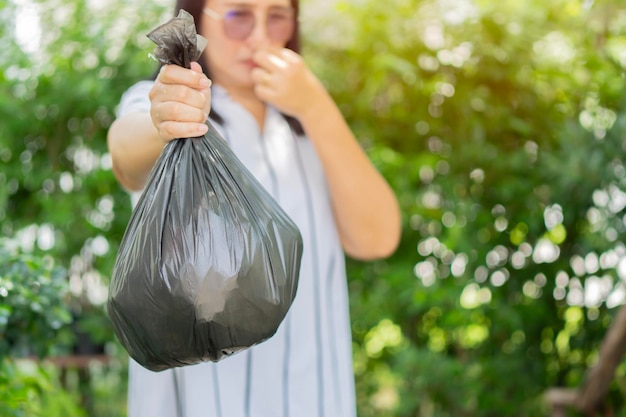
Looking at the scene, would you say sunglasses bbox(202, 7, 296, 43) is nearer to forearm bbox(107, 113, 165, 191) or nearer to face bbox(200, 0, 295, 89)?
face bbox(200, 0, 295, 89)

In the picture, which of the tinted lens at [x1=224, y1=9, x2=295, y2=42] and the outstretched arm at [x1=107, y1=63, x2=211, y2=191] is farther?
the tinted lens at [x1=224, y1=9, x2=295, y2=42]

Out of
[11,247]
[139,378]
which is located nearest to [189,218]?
[139,378]

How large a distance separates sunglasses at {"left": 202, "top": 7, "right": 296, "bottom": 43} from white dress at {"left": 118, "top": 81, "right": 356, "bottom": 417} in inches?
4.0

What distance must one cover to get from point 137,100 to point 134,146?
108 mm

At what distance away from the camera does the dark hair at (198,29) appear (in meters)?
1.42

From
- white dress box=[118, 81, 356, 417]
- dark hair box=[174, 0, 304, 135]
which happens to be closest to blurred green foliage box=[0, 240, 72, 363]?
white dress box=[118, 81, 356, 417]

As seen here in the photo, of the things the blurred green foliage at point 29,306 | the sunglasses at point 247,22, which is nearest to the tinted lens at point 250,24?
the sunglasses at point 247,22

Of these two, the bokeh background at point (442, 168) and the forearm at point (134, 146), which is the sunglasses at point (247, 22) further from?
the bokeh background at point (442, 168)

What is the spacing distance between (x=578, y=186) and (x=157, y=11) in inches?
58.8

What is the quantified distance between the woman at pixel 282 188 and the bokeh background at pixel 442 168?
128 cm

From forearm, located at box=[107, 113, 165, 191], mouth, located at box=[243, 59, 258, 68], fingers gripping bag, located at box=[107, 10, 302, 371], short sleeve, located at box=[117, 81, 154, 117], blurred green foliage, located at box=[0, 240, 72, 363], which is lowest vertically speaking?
blurred green foliage, located at box=[0, 240, 72, 363]

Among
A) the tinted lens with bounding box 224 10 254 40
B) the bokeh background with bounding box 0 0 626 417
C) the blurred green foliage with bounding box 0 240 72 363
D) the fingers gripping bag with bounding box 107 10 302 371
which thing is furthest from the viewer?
the bokeh background with bounding box 0 0 626 417

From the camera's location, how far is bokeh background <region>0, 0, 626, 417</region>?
2803 mm

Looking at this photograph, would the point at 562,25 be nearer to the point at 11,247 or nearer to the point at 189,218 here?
the point at 11,247
